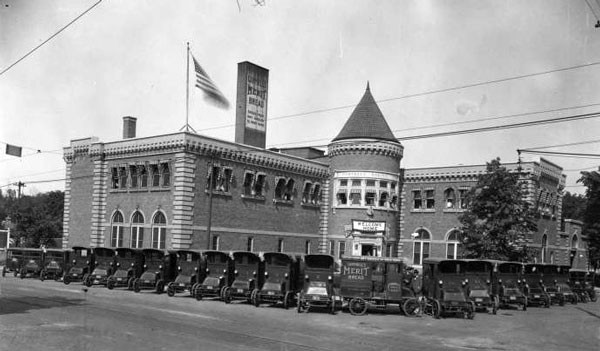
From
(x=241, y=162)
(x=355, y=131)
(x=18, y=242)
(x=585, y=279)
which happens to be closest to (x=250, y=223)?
(x=241, y=162)

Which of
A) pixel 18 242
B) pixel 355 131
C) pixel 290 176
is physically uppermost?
pixel 355 131

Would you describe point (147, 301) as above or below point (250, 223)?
below

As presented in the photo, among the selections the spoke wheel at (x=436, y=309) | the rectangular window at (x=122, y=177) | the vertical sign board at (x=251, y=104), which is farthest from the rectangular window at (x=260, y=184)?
the spoke wheel at (x=436, y=309)

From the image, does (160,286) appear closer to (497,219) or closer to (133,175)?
(133,175)

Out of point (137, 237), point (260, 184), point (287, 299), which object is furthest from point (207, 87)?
point (287, 299)

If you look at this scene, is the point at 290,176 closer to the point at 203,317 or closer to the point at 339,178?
the point at 339,178

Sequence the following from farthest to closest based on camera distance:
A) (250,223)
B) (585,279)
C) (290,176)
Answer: (290,176) → (250,223) → (585,279)

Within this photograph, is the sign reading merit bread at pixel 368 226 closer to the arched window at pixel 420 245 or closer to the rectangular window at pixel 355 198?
the rectangular window at pixel 355 198

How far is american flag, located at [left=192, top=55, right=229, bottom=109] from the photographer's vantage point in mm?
40188

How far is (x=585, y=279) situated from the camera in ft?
120

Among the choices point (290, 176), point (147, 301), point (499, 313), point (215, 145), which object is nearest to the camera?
point (147, 301)

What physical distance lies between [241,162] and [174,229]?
742 centimetres

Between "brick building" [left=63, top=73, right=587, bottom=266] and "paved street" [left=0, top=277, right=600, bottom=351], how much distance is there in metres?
15.5

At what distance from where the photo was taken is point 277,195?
4722 cm
